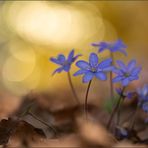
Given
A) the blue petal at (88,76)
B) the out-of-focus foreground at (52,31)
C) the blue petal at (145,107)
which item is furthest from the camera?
the out-of-focus foreground at (52,31)

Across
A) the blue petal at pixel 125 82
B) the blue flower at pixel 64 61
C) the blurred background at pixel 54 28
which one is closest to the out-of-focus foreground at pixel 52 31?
the blurred background at pixel 54 28

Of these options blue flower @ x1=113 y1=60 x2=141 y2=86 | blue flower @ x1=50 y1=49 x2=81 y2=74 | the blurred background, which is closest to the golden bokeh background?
the blurred background

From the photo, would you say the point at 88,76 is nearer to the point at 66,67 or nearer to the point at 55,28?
the point at 66,67

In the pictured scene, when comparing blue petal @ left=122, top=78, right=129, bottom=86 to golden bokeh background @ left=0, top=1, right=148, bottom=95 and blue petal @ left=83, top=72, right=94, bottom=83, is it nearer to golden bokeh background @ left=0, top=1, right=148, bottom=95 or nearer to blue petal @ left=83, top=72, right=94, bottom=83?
blue petal @ left=83, top=72, right=94, bottom=83

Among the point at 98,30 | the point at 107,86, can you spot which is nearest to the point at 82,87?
the point at 107,86

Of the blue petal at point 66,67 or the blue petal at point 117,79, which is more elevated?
the blue petal at point 66,67

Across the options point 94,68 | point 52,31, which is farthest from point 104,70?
point 52,31

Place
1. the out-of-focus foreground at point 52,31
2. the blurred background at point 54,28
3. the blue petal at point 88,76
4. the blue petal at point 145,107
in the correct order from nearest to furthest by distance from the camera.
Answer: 1. the blue petal at point 88,76
2. the blue petal at point 145,107
3. the out-of-focus foreground at point 52,31
4. the blurred background at point 54,28

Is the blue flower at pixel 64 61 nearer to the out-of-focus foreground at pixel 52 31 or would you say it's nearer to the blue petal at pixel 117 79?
the blue petal at pixel 117 79
